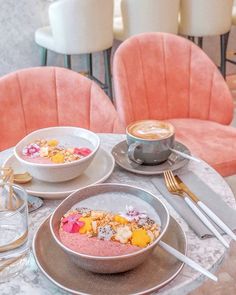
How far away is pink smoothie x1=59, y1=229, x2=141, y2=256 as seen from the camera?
2.26 ft

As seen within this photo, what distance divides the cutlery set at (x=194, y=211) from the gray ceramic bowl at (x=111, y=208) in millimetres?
69

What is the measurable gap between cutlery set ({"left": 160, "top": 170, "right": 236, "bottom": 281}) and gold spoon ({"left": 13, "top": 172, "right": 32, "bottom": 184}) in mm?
316

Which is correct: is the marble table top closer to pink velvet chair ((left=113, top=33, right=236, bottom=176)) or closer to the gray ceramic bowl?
the gray ceramic bowl

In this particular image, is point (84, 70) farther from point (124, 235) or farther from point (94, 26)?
point (124, 235)

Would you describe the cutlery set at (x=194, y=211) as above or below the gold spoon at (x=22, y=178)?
below

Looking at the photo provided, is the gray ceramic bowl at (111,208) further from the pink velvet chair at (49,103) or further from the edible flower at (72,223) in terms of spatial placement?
the pink velvet chair at (49,103)

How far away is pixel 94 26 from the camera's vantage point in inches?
104

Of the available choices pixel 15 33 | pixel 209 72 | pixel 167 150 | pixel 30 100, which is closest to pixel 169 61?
pixel 209 72

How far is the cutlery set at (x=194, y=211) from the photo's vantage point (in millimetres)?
715

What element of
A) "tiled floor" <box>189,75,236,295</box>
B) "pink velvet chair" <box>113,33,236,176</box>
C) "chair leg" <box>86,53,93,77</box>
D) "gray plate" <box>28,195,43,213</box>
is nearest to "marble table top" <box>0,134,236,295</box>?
"gray plate" <box>28,195,43,213</box>

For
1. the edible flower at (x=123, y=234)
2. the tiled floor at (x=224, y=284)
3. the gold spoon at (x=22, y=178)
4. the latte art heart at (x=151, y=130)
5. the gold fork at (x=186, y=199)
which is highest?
the edible flower at (x=123, y=234)

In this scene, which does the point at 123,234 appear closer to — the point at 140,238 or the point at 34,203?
the point at 140,238

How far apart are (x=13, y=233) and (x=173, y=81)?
1327 mm

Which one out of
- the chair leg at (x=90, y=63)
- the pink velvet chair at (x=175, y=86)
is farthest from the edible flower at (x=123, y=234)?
the chair leg at (x=90, y=63)
